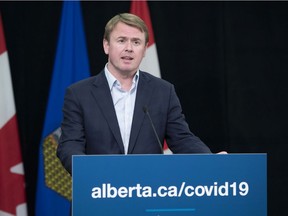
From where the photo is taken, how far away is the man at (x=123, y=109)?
2.47 m

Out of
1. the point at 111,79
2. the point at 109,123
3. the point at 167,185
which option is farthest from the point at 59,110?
the point at 167,185

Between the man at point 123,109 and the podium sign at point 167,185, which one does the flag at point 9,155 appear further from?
the podium sign at point 167,185

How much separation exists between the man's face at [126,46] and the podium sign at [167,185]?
720 mm

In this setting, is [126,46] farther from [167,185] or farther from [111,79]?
[167,185]

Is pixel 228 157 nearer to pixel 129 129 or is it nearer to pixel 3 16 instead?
pixel 129 129

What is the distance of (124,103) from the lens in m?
2.56

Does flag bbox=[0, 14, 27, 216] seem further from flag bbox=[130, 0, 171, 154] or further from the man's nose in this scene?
the man's nose

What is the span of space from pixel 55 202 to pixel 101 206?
90.5 inches

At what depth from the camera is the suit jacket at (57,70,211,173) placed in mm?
2461

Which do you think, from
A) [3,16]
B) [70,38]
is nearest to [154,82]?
[70,38]

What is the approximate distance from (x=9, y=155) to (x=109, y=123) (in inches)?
71.1

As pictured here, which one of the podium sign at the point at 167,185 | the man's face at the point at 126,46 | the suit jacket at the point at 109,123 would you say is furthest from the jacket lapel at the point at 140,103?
the podium sign at the point at 167,185

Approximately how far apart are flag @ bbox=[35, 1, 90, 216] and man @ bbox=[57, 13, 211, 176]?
1.55m

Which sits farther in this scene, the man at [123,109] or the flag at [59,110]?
the flag at [59,110]
